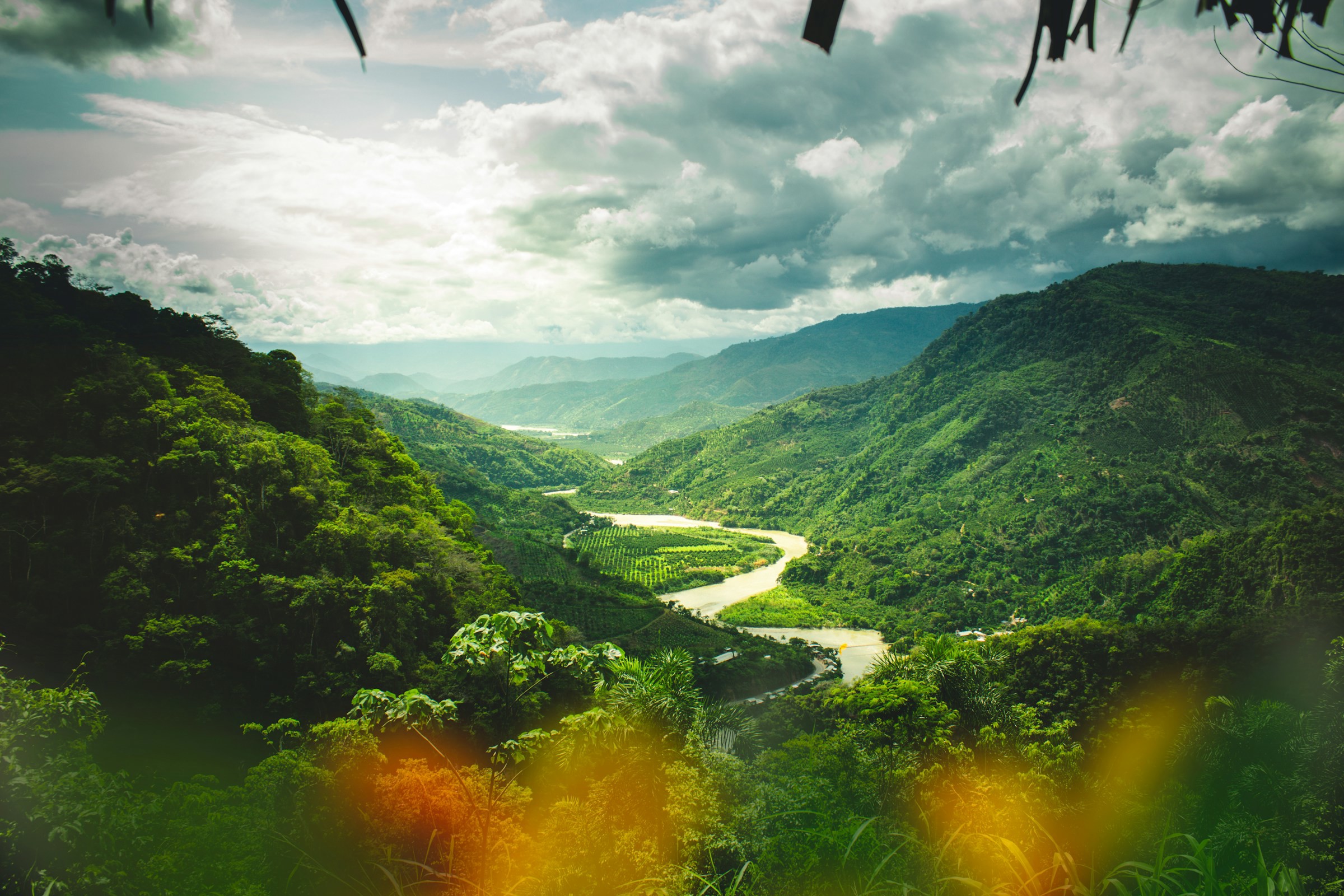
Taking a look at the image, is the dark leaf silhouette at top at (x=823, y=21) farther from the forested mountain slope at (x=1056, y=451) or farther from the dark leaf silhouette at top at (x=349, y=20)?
the forested mountain slope at (x=1056, y=451)

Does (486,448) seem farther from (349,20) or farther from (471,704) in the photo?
(349,20)

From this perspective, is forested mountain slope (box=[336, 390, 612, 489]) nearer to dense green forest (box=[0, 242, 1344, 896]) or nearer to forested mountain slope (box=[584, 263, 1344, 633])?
forested mountain slope (box=[584, 263, 1344, 633])

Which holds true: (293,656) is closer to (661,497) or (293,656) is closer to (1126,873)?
(1126,873)

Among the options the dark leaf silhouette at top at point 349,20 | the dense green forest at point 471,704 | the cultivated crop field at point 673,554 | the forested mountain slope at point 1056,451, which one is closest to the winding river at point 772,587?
the cultivated crop field at point 673,554

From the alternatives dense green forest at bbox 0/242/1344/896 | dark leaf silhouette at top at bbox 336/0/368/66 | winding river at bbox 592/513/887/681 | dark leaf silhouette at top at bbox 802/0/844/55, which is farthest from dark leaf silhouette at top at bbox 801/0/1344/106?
winding river at bbox 592/513/887/681

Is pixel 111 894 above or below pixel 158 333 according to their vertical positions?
below

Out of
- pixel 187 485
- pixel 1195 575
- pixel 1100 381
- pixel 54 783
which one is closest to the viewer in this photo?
pixel 54 783

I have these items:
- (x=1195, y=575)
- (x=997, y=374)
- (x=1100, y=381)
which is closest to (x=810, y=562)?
(x=1195, y=575)

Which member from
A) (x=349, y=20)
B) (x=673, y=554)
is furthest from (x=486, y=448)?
(x=349, y=20)
